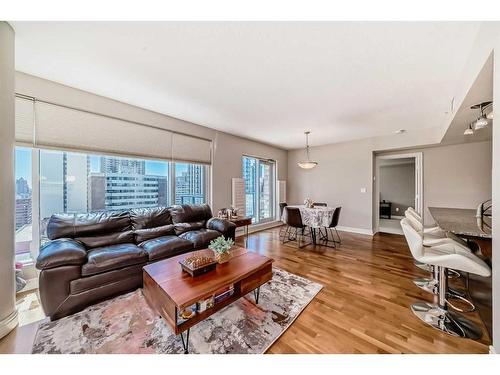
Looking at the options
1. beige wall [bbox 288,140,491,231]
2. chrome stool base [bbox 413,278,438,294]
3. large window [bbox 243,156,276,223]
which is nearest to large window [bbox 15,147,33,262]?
large window [bbox 243,156,276,223]

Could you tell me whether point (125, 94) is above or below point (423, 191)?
above

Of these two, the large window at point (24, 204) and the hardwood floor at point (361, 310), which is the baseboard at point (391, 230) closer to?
the hardwood floor at point (361, 310)

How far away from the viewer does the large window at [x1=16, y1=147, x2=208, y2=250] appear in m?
2.37

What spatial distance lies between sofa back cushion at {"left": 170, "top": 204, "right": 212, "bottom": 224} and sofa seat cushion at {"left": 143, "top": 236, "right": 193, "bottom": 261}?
20.8 inches

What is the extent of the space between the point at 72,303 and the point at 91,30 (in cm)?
251

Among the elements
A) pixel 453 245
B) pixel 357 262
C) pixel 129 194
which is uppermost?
pixel 129 194

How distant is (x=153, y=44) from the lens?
173 centimetres

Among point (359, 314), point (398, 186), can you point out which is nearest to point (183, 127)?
point (359, 314)

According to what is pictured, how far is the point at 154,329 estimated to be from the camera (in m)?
1.64
